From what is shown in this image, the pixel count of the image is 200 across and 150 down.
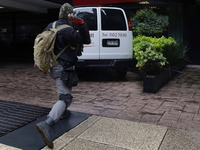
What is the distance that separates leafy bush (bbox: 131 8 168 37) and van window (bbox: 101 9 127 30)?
2.00 meters

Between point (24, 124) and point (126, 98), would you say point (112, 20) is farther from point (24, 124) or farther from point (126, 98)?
point (24, 124)

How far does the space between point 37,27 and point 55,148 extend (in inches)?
551

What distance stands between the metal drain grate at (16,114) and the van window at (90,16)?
3129 millimetres

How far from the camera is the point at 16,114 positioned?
4.07m

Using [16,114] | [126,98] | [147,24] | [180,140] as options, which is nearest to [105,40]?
[126,98]

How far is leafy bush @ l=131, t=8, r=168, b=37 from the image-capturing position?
28.5 ft

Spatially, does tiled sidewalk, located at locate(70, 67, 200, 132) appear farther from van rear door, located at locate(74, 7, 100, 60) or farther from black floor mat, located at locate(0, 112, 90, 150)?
van rear door, located at locate(74, 7, 100, 60)

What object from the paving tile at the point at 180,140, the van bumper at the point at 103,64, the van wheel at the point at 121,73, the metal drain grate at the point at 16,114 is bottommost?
the paving tile at the point at 180,140

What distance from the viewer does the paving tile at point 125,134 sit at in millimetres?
3038

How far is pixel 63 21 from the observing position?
3.35 m

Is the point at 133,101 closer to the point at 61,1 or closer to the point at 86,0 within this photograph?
the point at 86,0

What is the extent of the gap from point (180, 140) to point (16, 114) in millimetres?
2797

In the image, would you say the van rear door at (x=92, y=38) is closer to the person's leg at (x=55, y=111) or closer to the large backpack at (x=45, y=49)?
the person's leg at (x=55, y=111)

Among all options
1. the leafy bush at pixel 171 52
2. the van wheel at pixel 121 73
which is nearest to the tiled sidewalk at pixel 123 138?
the van wheel at pixel 121 73
